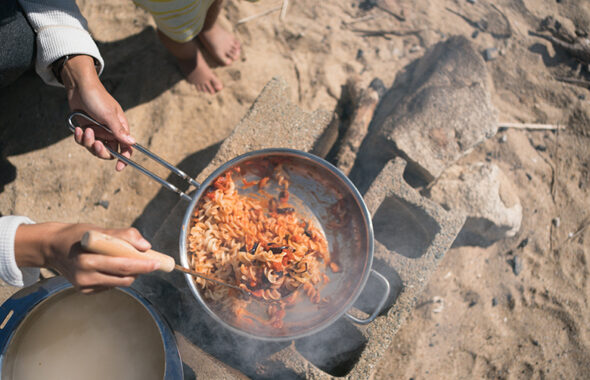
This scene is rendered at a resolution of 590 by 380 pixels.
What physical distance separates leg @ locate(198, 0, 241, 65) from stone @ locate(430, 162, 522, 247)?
8.81 feet

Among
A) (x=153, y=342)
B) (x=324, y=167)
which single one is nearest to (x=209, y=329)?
(x=153, y=342)

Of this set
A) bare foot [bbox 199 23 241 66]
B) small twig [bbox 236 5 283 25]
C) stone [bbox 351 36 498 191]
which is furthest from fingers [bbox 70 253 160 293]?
small twig [bbox 236 5 283 25]

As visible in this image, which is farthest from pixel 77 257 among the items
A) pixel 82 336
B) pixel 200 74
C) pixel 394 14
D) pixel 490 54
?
pixel 490 54

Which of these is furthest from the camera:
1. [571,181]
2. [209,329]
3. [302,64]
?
[302,64]

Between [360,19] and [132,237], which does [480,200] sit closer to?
[360,19]

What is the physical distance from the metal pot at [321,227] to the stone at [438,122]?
0.83 meters

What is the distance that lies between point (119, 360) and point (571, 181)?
15.1 feet

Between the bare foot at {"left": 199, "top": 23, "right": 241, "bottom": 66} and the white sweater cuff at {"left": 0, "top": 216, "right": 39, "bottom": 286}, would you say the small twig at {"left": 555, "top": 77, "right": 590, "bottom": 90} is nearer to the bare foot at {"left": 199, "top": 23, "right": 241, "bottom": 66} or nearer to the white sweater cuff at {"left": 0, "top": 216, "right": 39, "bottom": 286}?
the bare foot at {"left": 199, "top": 23, "right": 241, "bottom": 66}

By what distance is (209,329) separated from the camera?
2.78 metres

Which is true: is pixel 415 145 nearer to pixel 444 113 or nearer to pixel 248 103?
pixel 444 113

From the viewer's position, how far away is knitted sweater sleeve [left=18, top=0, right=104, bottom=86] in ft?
8.14

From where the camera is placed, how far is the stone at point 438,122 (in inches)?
126

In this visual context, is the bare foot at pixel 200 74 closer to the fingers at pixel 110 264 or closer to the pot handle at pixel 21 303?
the pot handle at pixel 21 303

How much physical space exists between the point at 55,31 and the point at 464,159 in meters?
3.90
